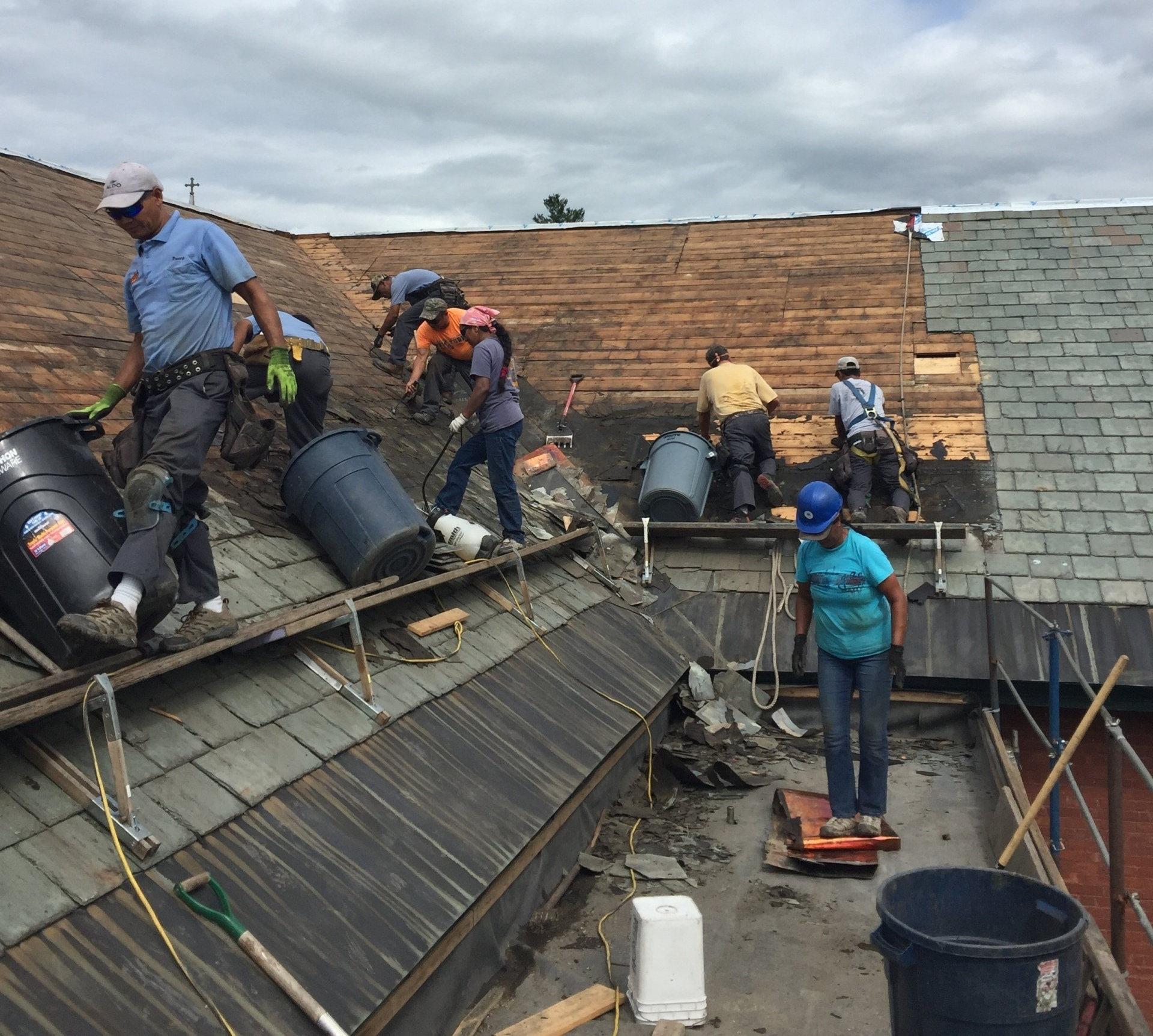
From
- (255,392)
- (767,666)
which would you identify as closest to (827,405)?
(767,666)

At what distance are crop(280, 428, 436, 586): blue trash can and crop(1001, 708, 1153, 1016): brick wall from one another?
15.9 feet

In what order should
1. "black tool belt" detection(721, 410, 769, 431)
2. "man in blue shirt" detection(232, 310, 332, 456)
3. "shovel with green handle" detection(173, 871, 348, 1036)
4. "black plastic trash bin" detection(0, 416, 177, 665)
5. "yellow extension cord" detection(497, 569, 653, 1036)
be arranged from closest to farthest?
"shovel with green handle" detection(173, 871, 348, 1036)
"black plastic trash bin" detection(0, 416, 177, 665)
"yellow extension cord" detection(497, 569, 653, 1036)
"man in blue shirt" detection(232, 310, 332, 456)
"black tool belt" detection(721, 410, 769, 431)

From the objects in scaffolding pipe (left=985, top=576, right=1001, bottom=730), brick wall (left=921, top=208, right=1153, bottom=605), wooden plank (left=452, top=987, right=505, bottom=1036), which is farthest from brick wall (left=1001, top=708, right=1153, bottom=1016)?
wooden plank (left=452, top=987, right=505, bottom=1036)

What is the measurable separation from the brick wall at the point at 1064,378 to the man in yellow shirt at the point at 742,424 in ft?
6.12

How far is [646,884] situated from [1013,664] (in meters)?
3.51

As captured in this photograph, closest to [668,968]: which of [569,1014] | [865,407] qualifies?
[569,1014]

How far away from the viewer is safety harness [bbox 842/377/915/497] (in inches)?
340

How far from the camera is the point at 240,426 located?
14.5 feet

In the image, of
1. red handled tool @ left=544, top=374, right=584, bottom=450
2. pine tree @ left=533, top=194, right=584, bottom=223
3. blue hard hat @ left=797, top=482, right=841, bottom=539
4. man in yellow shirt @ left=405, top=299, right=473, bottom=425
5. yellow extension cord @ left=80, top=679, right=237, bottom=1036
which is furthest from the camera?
pine tree @ left=533, top=194, right=584, bottom=223

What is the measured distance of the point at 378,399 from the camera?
8664 mm

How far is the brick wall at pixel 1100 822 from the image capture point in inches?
283

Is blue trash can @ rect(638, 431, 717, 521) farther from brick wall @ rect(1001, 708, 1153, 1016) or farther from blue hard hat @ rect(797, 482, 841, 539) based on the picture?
blue hard hat @ rect(797, 482, 841, 539)

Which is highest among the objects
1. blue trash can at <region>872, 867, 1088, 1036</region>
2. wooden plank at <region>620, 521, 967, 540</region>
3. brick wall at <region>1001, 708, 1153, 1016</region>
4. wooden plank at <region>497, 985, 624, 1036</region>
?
wooden plank at <region>620, 521, 967, 540</region>

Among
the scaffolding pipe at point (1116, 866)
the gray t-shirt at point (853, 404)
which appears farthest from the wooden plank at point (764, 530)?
the scaffolding pipe at point (1116, 866)
